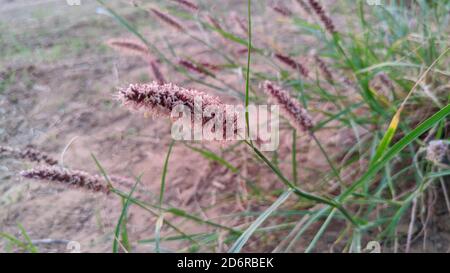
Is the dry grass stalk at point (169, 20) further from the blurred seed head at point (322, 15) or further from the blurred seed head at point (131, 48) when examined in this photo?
the blurred seed head at point (322, 15)

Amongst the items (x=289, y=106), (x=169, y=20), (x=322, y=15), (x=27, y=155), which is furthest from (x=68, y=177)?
(x=322, y=15)

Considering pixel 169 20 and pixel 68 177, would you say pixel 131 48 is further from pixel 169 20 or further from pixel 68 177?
pixel 68 177

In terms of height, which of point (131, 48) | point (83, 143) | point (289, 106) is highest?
point (131, 48)

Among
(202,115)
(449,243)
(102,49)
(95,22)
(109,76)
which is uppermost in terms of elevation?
(95,22)

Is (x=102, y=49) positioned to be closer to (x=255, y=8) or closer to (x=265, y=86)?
(x=255, y=8)

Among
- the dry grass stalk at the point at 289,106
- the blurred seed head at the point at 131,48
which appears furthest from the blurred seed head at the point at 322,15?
the blurred seed head at the point at 131,48

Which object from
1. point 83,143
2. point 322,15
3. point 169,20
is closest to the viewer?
point 322,15
